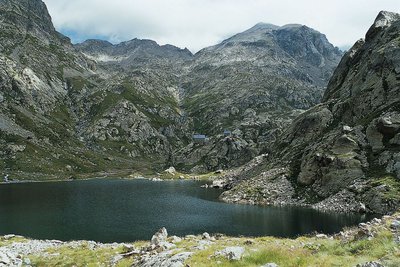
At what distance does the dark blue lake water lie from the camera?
79562 mm

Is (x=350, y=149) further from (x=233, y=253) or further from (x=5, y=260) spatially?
(x=5, y=260)

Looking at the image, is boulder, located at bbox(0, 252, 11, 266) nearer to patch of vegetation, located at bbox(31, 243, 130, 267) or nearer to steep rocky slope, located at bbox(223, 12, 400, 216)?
patch of vegetation, located at bbox(31, 243, 130, 267)

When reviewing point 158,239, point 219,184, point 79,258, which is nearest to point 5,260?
point 79,258

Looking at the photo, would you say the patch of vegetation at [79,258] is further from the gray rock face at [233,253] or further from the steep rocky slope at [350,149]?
the steep rocky slope at [350,149]

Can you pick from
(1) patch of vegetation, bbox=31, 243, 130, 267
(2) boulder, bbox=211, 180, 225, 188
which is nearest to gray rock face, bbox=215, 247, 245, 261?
(1) patch of vegetation, bbox=31, 243, 130, 267

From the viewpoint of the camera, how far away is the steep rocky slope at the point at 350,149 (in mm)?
105000

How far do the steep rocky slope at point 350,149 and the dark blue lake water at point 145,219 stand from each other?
10168mm

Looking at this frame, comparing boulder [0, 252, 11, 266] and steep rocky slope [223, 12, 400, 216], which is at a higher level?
steep rocky slope [223, 12, 400, 216]

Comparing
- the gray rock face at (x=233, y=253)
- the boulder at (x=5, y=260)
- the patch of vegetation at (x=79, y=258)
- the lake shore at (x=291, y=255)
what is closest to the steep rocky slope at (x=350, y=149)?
the lake shore at (x=291, y=255)

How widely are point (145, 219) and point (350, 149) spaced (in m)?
68.9

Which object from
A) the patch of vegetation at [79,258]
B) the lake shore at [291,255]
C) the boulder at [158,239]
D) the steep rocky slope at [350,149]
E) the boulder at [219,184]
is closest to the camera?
the lake shore at [291,255]

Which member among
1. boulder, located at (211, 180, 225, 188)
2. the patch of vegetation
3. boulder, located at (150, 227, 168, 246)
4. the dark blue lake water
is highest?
boulder, located at (211, 180, 225, 188)

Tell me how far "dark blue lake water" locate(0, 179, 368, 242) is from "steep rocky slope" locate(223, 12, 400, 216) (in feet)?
33.4

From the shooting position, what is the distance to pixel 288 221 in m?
90.5
